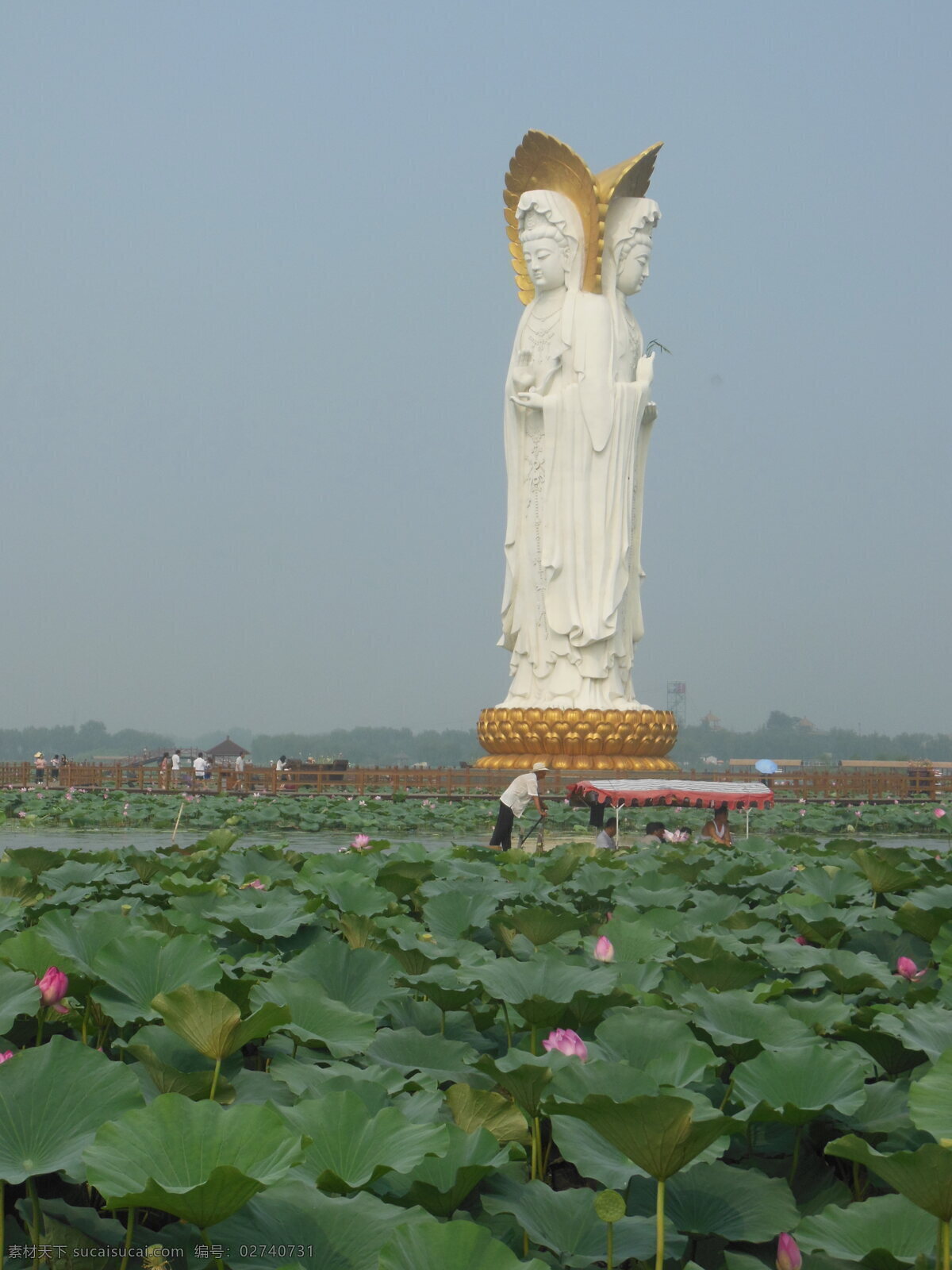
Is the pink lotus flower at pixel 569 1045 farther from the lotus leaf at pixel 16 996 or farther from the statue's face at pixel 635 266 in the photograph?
the statue's face at pixel 635 266

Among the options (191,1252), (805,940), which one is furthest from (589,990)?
(805,940)

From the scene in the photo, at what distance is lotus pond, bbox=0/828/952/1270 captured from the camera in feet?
3.73

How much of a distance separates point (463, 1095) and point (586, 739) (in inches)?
411

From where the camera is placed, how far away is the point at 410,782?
16141mm

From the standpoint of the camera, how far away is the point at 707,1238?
135cm

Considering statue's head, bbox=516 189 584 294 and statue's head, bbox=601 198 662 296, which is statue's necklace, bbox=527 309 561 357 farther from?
statue's head, bbox=601 198 662 296

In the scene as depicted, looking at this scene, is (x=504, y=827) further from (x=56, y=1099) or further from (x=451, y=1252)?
(x=451, y=1252)

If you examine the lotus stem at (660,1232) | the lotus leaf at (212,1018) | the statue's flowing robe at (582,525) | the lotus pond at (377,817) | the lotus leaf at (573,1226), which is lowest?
the lotus pond at (377,817)

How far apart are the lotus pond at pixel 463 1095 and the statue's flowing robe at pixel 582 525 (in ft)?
33.0

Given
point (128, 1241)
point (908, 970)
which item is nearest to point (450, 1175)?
point (128, 1241)

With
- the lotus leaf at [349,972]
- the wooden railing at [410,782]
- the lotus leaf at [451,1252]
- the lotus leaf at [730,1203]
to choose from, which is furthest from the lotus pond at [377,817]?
the lotus leaf at [451,1252]

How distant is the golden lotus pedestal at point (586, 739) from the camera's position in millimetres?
11844

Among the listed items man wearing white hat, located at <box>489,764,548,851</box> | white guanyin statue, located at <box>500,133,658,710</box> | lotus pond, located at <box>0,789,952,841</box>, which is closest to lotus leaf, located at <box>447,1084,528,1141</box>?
Answer: man wearing white hat, located at <box>489,764,548,851</box>

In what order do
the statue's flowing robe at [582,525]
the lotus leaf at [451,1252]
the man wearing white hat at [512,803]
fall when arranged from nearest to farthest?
the lotus leaf at [451,1252] < the man wearing white hat at [512,803] < the statue's flowing robe at [582,525]
